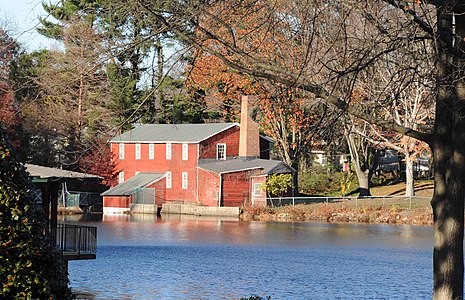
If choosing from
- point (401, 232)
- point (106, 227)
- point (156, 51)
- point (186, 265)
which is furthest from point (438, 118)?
point (106, 227)

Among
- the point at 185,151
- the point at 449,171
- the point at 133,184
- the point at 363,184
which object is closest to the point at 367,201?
the point at 363,184

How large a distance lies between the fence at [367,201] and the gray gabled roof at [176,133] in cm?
775

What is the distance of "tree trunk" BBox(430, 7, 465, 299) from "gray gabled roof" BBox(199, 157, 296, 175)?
4642cm

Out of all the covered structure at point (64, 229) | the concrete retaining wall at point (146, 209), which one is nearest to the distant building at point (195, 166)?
the concrete retaining wall at point (146, 209)

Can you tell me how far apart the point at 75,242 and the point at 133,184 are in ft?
133

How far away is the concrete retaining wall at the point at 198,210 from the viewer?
191 feet

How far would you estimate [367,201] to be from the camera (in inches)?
2188

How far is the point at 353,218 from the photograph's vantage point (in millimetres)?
52812

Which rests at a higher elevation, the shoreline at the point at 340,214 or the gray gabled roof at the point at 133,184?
the gray gabled roof at the point at 133,184

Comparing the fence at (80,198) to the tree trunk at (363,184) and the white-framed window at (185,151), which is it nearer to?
the white-framed window at (185,151)

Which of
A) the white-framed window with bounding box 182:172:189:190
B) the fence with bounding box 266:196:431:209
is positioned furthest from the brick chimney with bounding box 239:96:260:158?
the fence with bounding box 266:196:431:209

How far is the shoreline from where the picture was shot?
50406 millimetres

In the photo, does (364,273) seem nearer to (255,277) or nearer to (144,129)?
(255,277)

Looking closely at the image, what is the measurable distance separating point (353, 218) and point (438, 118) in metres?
40.8
